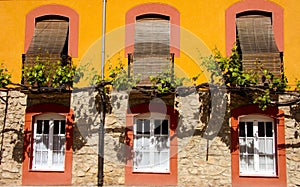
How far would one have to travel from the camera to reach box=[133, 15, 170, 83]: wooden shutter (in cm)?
1038

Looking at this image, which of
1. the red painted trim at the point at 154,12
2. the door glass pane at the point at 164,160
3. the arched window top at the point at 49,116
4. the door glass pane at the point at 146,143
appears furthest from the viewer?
the arched window top at the point at 49,116

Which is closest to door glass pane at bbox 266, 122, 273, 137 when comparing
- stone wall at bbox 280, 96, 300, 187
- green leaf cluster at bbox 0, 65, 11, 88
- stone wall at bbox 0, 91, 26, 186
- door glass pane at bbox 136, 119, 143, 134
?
stone wall at bbox 280, 96, 300, 187

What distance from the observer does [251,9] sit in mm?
10836

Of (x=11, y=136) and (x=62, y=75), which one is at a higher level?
(x=62, y=75)

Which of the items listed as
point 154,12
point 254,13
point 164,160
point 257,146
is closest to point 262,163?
point 257,146

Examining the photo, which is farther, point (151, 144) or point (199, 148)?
point (151, 144)

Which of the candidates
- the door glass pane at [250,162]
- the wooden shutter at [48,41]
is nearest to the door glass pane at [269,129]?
the door glass pane at [250,162]

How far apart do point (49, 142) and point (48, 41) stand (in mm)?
2742

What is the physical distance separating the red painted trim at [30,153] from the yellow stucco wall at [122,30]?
110 cm

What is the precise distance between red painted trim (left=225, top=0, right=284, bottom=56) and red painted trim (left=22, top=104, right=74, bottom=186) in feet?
15.4

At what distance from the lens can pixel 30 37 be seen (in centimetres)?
1118

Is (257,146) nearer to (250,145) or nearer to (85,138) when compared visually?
(250,145)

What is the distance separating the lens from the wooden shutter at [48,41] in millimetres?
10562

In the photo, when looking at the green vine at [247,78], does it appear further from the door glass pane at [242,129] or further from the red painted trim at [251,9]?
the door glass pane at [242,129]
